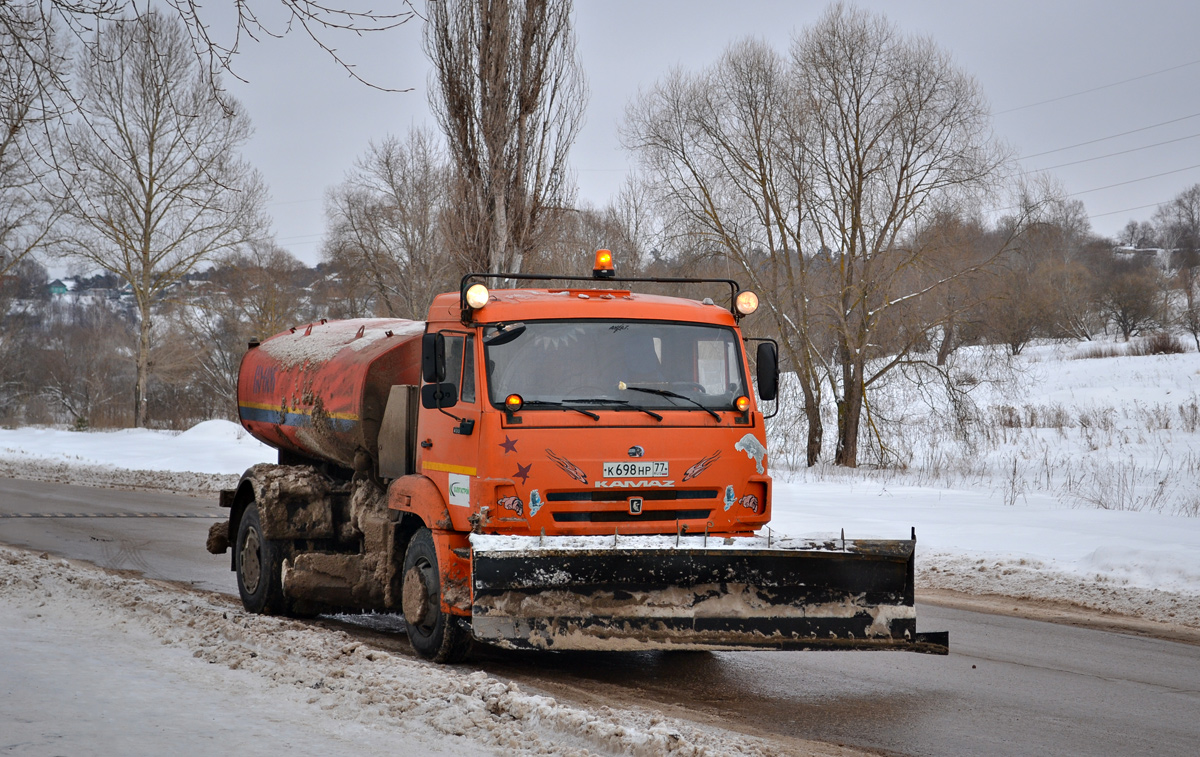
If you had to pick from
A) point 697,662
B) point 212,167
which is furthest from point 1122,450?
point 212,167

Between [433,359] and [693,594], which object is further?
[433,359]

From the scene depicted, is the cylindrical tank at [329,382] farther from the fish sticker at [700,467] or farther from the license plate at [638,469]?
the fish sticker at [700,467]

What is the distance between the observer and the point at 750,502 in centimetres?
659

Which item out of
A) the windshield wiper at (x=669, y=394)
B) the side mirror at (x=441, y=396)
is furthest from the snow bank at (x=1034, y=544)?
the side mirror at (x=441, y=396)

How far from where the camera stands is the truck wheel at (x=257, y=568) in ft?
27.2

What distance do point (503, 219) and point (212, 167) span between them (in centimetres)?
2241

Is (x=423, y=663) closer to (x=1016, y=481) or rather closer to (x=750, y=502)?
(x=750, y=502)

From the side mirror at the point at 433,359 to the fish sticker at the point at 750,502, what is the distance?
2.07 m

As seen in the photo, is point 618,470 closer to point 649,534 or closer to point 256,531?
point 649,534

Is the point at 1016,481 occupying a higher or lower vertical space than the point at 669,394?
lower

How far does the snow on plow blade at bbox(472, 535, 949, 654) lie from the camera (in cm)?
584

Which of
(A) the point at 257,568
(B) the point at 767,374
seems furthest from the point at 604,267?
(A) the point at 257,568

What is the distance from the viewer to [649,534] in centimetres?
621

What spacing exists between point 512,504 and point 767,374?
2.05 meters
